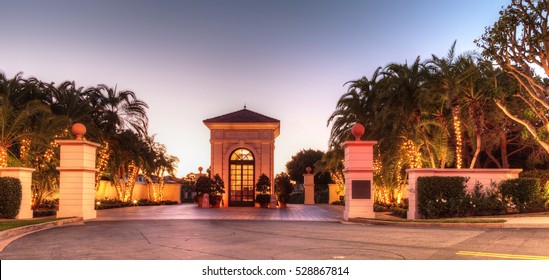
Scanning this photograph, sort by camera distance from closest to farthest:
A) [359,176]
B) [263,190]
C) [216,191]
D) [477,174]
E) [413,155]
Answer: [477,174]
[359,176]
[413,155]
[216,191]
[263,190]

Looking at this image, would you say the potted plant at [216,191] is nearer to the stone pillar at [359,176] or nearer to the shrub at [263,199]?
the shrub at [263,199]

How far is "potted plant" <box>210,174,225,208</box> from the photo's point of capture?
3161 centimetres

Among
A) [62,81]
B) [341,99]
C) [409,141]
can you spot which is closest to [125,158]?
[62,81]

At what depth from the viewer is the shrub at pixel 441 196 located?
58.2 feet

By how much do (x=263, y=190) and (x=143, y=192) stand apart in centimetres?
1342

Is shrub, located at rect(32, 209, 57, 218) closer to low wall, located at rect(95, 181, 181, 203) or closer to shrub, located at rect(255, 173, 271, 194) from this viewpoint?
shrub, located at rect(255, 173, 271, 194)

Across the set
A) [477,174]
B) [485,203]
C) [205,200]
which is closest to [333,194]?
[205,200]

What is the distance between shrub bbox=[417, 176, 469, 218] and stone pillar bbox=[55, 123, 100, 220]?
12.1 meters

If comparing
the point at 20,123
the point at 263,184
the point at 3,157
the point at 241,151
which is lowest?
the point at 263,184

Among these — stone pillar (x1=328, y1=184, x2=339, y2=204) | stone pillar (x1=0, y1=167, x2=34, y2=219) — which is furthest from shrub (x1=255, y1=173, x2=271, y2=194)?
stone pillar (x1=0, y1=167, x2=34, y2=219)

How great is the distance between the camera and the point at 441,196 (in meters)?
17.9

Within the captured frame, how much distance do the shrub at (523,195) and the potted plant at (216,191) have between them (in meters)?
17.9

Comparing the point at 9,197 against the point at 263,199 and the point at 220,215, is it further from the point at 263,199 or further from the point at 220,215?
the point at 263,199

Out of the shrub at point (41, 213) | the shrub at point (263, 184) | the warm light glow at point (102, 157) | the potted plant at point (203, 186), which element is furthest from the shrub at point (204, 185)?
the shrub at point (41, 213)
